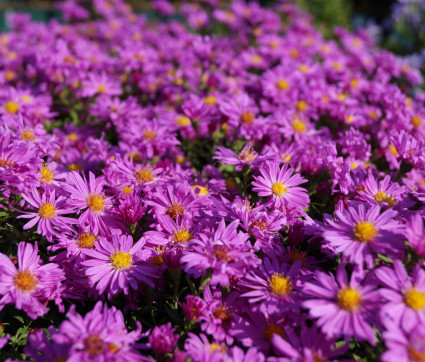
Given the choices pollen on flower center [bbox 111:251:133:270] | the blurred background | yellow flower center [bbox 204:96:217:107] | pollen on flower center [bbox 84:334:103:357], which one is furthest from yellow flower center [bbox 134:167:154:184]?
the blurred background

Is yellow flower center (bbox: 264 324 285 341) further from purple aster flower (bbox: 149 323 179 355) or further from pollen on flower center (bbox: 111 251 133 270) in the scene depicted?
pollen on flower center (bbox: 111 251 133 270)

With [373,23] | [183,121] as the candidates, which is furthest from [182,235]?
[373,23]

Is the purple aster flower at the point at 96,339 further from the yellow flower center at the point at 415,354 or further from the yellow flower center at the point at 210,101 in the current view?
the yellow flower center at the point at 210,101

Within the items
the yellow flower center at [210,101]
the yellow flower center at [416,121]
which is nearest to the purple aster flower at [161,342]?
the yellow flower center at [210,101]

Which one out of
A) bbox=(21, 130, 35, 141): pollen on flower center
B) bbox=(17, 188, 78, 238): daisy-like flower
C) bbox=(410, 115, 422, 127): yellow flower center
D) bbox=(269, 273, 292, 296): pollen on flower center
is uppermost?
bbox=(410, 115, 422, 127): yellow flower center

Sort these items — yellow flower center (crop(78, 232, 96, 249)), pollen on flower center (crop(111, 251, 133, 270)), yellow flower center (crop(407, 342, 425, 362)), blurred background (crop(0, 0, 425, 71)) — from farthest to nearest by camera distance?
blurred background (crop(0, 0, 425, 71)) < yellow flower center (crop(78, 232, 96, 249)) < pollen on flower center (crop(111, 251, 133, 270)) < yellow flower center (crop(407, 342, 425, 362))

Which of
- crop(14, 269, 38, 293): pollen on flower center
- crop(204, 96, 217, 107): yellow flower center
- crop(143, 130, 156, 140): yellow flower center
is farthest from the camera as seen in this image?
crop(204, 96, 217, 107): yellow flower center

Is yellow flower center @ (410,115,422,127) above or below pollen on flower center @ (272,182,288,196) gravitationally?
above

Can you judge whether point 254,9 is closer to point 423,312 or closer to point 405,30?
point 405,30

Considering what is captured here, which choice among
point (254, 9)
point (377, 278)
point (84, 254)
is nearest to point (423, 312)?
point (377, 278)
